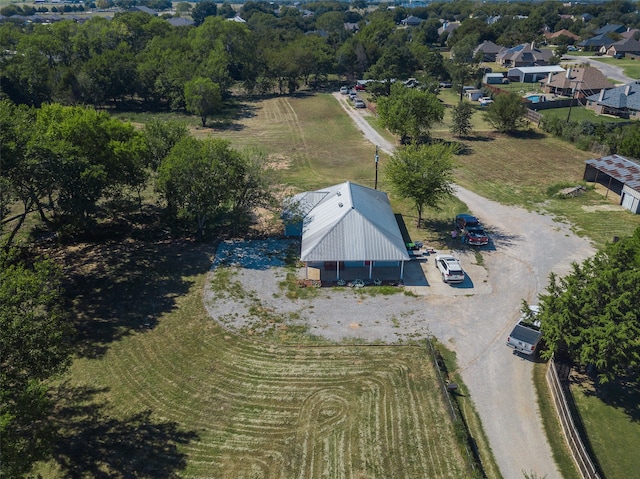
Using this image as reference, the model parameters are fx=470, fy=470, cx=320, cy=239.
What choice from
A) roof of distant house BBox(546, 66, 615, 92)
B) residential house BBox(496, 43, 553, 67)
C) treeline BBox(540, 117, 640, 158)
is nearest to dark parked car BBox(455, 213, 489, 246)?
treeline BBox(540, 117, 640, 158)

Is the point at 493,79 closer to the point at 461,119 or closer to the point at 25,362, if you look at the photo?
the point at 461,119

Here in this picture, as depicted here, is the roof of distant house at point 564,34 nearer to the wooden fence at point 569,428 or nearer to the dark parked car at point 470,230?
the dark parked car at point 470,230

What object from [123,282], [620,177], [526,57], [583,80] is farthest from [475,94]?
[123,282]

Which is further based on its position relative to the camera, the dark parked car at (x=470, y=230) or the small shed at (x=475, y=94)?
the small shed at (x=475, y=94)

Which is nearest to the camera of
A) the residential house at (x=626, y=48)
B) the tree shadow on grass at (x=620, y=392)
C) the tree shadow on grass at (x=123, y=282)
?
the tree shadow on grass at (x=620, y=392)

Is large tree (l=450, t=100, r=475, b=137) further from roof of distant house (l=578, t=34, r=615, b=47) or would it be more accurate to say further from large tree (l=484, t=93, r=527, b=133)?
roof of distant house (l=578, t=34, r=615, b=47)

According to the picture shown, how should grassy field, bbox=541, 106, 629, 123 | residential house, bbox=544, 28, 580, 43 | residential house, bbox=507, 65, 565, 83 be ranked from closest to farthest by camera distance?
grassy field, bbox=541, 106, 629, 123 → residential house, bbox=507, 65, 565, 83 → residential house, bbox=544, 28, 580, 43

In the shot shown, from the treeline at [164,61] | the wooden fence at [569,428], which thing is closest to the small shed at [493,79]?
the treeline at [164,61]
